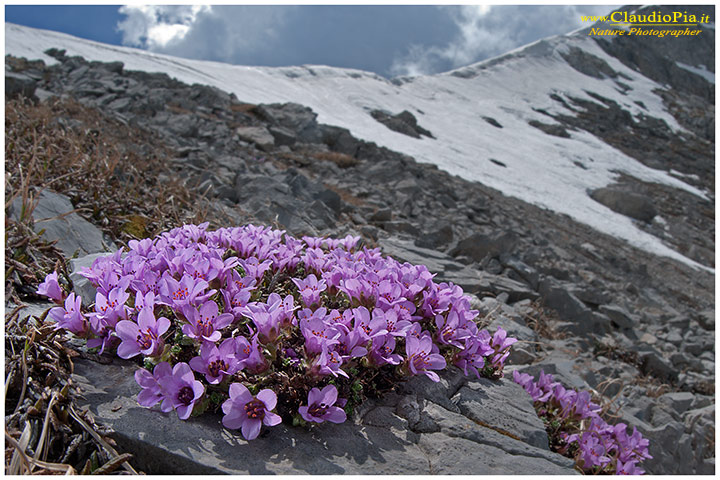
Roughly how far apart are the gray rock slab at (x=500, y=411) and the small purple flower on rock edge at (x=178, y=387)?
1.70 metres

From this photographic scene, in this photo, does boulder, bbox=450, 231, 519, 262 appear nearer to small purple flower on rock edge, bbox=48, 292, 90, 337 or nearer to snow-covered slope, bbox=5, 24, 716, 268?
small purple flower on rock edge, bbox=48, 292, 90, 337

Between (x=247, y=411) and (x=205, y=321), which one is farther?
(x=205, y=321)

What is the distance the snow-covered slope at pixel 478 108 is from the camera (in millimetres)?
30500

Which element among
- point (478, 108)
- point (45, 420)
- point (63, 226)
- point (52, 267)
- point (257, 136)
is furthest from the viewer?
point (478, 108)

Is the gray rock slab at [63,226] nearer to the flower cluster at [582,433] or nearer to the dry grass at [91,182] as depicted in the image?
the dry grass at [91,182]

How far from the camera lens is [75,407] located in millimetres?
1998

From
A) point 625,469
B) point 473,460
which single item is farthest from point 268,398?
point 625,469

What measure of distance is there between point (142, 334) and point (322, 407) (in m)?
0.95

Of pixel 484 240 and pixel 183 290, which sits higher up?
pixel 183 290

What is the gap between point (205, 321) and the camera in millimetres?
2199

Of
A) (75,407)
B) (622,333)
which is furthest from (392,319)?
(622,333)

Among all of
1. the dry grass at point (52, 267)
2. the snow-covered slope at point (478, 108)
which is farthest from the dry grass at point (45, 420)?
the snow-covered slope at point (478, 108)

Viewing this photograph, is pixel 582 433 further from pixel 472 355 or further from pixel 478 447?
pixel 478 447

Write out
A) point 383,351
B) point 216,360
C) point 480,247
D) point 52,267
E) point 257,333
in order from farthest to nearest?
point 480,247, point 52,267, point 383,351, point 257,333, point 216,360
